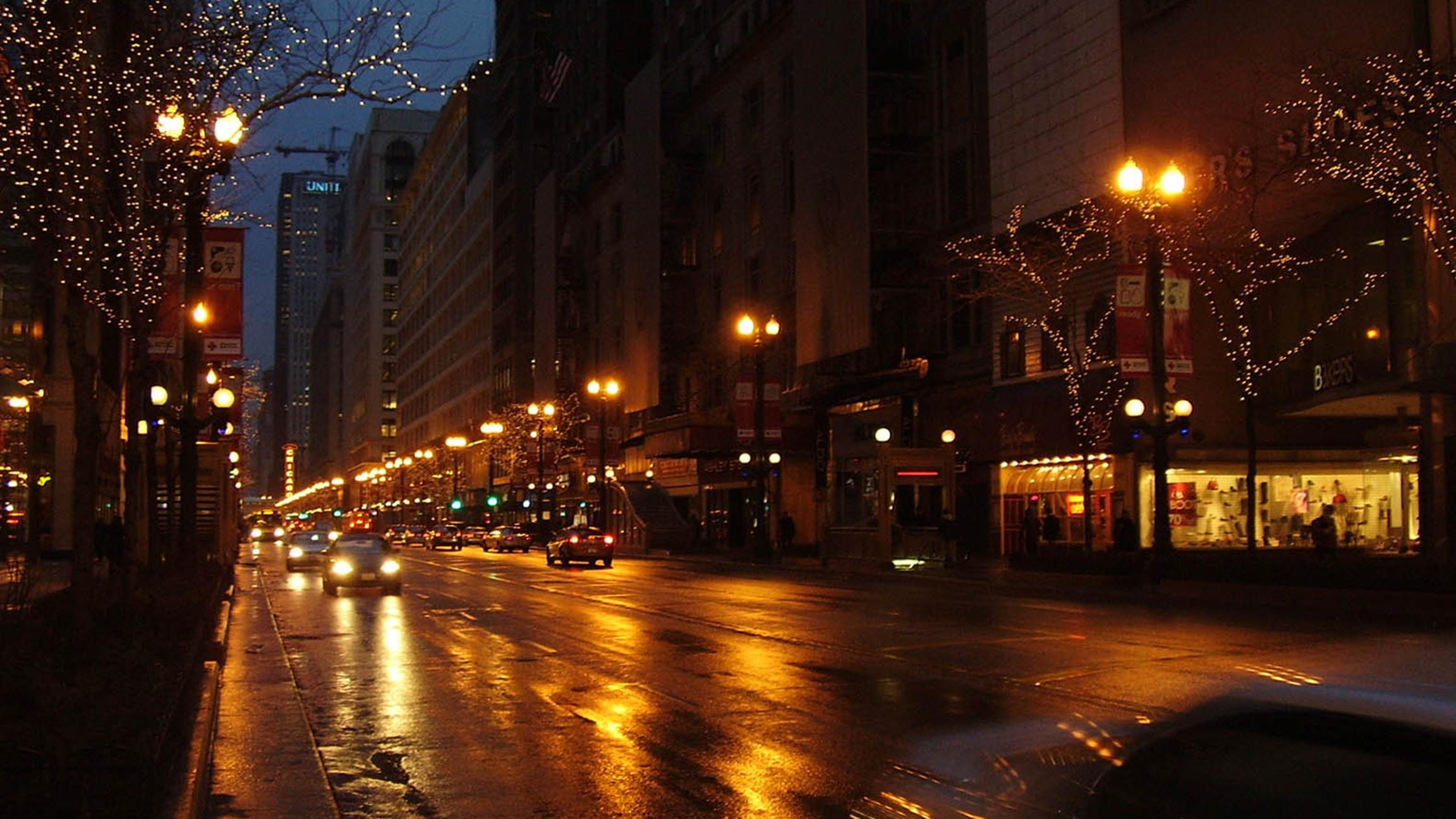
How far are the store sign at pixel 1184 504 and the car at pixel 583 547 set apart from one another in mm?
18770

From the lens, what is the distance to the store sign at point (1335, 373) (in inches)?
1342

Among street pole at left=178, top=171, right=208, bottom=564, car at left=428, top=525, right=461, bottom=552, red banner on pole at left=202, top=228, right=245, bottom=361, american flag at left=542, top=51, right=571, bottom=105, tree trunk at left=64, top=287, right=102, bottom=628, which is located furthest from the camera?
car at left=428, top=525, right=461, bottom=552

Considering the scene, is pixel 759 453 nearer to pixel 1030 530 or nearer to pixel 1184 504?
pixel 1030 530

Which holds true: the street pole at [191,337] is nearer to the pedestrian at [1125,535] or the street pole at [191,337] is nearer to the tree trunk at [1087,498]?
the pedestrian at [1125,535]

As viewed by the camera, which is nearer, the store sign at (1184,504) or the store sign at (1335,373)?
the store sign at (1335,373)

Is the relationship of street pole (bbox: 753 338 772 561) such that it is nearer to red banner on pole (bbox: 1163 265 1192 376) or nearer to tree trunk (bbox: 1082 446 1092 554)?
tree trunk (bbox: 1082 446 1092 554)

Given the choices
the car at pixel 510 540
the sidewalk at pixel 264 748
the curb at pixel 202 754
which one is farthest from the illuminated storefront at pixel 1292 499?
the car at pixel 510 540

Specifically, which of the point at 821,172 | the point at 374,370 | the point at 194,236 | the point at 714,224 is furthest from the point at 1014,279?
the point at 374,370

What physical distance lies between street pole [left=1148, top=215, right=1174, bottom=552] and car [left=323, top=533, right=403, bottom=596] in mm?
17086

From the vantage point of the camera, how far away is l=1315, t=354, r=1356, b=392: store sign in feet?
112

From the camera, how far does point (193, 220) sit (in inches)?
811

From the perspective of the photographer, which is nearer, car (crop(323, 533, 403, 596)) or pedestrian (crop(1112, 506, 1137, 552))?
car (crop(323, 533, 403, 596))

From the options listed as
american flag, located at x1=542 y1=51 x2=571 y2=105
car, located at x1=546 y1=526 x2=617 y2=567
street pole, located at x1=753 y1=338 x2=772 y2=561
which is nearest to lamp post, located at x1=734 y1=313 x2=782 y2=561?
street pole, located at x1=753 y1=338 x2=772 y2=561

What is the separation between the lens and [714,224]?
221 ft
